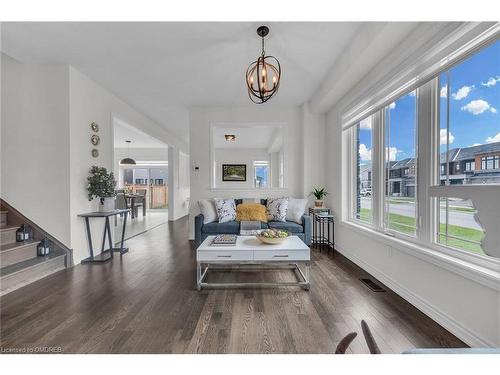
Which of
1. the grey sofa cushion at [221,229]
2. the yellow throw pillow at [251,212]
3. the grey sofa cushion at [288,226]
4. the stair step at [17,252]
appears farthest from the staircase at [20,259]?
the grey sofa cushion at [288,226]

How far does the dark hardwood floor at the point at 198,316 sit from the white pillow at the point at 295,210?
126cm

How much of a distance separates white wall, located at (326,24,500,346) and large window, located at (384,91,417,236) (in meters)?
0.29

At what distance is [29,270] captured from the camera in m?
2.65

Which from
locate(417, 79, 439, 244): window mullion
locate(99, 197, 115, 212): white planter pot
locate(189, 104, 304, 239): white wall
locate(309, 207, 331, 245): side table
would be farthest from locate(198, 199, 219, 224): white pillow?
locate(417, 79, 439, 244): window mullion

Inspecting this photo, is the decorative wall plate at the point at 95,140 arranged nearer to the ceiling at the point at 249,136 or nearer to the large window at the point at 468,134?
the ceiling at the point at 249,136

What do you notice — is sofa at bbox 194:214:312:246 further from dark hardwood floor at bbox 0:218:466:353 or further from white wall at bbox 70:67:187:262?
white wall at bbox 70:67:187:262

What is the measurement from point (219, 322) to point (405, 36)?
9.95ft

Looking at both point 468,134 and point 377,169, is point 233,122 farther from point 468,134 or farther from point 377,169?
point 468,134

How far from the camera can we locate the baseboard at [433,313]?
153cm

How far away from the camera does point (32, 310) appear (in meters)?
2.00

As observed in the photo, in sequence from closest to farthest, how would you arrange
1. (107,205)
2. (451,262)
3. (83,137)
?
(451,262)
(83,137)
(107,205)

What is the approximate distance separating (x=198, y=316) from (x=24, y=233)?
282 centimetres

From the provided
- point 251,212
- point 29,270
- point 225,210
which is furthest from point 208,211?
point 29,270

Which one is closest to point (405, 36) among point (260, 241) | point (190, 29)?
point (190, 29)
